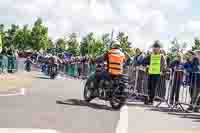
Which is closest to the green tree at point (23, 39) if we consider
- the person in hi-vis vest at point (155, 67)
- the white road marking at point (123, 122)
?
the person in hi-vis vest at point (155, 67)

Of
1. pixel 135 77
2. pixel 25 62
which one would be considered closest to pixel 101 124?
pixel 135 77

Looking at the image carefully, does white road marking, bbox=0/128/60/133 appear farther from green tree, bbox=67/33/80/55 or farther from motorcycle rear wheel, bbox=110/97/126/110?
green tree, bbox=67/33/80/55

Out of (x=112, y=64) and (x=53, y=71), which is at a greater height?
(x=112, y=64)

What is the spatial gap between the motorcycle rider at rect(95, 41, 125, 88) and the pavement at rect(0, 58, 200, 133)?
0.80 metres

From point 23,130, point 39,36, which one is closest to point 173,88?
point 23,130

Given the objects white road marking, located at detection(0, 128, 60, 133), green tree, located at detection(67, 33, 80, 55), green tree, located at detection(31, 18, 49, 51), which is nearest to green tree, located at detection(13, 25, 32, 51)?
green tree, located at detection(31, 18, 49, 51)

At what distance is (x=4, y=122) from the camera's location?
988 cm

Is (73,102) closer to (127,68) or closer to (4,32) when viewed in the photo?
(127,68)

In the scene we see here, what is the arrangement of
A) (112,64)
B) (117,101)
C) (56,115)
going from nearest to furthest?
(56,115) → (117,101) → (112,64)

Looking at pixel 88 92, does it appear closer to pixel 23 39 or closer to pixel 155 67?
pixel 155 67

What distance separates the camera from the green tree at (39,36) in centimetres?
8691

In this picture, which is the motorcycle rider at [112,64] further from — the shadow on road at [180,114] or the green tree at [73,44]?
the green tree at [73,44]

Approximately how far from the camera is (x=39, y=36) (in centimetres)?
8694

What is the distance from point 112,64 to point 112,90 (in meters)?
0.70
